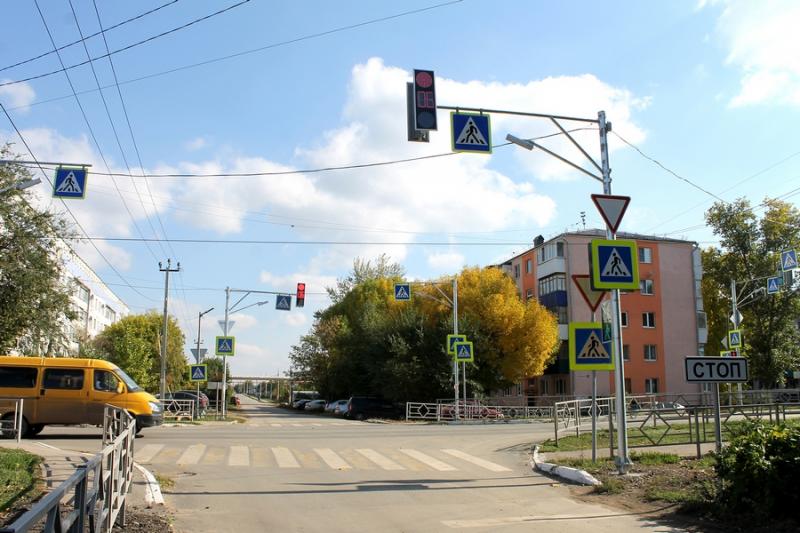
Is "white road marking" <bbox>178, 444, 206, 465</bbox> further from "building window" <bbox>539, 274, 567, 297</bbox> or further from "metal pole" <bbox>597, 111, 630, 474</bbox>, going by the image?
"building window" <bbox>539, 274, 567, 297</bbox>

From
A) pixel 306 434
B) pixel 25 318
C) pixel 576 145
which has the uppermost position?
pixel 576 145

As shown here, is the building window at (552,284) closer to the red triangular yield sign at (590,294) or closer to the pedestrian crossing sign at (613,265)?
the red triangular yield sign at (590,294)

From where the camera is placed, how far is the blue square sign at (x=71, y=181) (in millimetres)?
16594

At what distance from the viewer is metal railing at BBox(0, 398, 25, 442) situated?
18562 millimetres

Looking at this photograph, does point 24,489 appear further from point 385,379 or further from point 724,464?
point 385,379

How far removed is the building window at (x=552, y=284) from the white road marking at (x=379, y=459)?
3995cm

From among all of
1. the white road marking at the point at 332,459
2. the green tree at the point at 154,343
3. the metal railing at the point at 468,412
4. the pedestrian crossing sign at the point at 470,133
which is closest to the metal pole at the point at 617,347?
the pedestrian crossing sign at the point at 470,133

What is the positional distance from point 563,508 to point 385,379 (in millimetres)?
34967

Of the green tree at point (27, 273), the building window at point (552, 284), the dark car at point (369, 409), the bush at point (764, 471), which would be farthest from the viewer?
the building window at point (552, 284)

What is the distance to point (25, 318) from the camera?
29.9m

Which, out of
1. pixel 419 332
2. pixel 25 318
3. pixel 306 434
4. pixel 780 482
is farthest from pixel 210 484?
pixel 419 332

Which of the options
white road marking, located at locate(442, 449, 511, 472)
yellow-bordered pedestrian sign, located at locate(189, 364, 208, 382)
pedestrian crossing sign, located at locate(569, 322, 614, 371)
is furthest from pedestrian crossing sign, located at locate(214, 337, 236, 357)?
pedestrian crossing sign, located at locate(569, 322, 614, 371)

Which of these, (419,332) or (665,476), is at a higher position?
(419,332)

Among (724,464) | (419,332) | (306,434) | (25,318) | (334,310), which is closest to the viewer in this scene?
(724,464)
